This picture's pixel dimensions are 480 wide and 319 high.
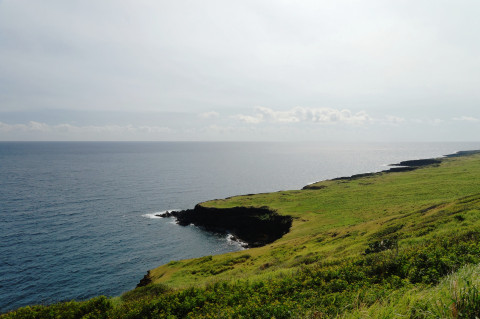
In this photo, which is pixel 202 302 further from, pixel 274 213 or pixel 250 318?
pixel 274 213

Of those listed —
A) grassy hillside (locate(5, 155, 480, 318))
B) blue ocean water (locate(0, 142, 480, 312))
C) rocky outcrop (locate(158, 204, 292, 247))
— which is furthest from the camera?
rocky outcrop (locate(158, 204, 292, 247))

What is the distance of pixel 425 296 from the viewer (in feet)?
21.7

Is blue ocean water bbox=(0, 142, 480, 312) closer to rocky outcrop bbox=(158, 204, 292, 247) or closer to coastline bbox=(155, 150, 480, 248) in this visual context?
coastline bbox=(155, 150, 480, 248)

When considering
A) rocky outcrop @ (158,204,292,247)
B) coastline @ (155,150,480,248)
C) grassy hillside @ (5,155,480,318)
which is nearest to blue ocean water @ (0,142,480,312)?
coastline @ (155,150,480,248)

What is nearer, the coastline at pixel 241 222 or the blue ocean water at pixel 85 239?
the blue ocean water at pixel 85 239

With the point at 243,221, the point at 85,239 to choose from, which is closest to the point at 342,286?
the point at 85,239

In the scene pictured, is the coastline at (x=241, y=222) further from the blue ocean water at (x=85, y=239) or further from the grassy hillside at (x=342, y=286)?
the grassy hillside at (x=342, y=286)

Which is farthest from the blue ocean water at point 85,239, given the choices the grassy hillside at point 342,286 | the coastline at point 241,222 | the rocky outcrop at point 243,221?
the grassy hillside at point 342,286

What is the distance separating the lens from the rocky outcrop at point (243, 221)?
69.6m

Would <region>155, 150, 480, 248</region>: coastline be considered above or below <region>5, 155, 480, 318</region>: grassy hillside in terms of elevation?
below

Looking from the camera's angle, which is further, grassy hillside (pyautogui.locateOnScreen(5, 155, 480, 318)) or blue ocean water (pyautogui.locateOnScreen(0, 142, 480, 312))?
blue ocean water (pyautogui.locateOnScreen(0, 142, 480, 312))

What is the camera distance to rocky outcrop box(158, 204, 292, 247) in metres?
69.6

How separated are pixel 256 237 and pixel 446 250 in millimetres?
58953

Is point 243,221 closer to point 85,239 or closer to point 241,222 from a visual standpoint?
point 241,222
